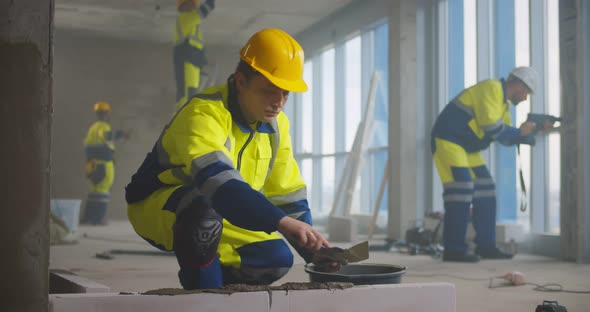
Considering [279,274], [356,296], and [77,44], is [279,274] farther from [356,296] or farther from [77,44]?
[77,44]

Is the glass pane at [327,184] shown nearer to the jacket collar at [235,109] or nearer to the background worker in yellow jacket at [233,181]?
the background worker in yellow jacket at [233,181]

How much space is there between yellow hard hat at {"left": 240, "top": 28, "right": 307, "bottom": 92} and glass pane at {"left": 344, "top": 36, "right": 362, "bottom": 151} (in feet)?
25.9

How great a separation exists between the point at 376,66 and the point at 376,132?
3.04ft

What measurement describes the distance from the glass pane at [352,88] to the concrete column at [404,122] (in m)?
2.26

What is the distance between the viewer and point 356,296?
213 cm

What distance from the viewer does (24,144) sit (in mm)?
1547

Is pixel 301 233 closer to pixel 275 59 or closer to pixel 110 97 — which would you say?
pixel 275 59

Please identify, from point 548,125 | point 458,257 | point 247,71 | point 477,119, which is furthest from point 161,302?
point 548,125

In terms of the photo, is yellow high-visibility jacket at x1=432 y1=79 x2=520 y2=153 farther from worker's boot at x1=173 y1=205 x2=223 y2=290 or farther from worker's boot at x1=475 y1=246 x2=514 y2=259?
worker's boot at x1=173 y1=205 x2=223 y2=290

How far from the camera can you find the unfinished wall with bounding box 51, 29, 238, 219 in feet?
42.8

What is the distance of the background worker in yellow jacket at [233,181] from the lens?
2.03 m

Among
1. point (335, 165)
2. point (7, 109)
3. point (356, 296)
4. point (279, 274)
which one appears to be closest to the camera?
point (7, 109)

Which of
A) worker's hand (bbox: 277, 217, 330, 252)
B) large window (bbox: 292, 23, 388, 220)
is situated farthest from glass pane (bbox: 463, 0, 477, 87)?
worker's hand (bbox: 277, 217, 330, 252)

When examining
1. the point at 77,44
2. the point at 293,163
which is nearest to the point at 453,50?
the point at 293,163
